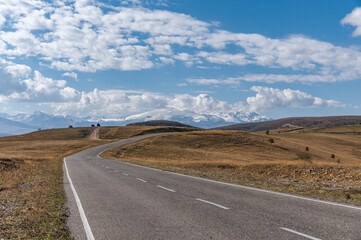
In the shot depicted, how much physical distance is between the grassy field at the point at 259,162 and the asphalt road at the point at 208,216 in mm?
2588

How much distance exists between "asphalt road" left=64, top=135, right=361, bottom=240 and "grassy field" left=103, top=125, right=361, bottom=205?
259 centimetres

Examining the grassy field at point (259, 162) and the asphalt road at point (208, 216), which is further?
the grassy field at point (259, 162)

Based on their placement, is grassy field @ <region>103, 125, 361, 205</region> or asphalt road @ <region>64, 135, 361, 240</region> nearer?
asphalt road @ <region>64, 135, 361, 240</region>

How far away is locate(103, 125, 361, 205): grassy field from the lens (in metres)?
16.4

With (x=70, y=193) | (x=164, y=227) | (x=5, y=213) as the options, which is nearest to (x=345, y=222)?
(x=164, y=227)

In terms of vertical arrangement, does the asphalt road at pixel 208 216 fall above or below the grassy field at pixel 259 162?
above

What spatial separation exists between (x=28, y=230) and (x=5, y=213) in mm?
A: 2892

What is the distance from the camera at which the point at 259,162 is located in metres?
28.7

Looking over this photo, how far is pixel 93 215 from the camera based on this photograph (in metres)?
9.46

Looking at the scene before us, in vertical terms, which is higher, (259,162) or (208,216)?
(208,216)

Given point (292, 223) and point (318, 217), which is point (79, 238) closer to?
point (292, 223)

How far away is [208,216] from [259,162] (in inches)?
818

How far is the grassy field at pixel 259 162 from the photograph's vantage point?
53.8 feet

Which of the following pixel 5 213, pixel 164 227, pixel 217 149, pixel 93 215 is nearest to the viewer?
pixel 164 227
